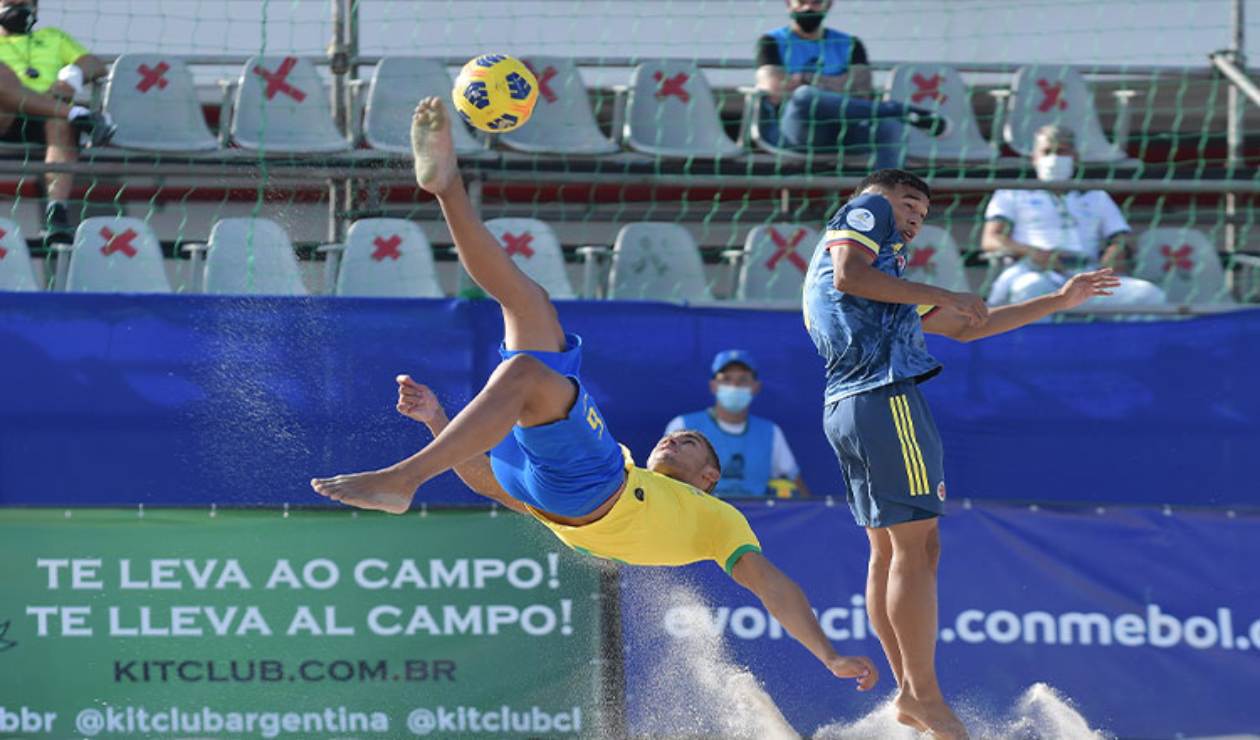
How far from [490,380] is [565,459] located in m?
0.38

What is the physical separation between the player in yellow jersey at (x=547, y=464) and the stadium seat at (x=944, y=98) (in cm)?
360

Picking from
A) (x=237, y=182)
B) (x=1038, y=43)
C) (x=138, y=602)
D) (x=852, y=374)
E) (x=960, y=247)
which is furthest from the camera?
(x=1038, y=43)

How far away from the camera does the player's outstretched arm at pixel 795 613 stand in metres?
5.61

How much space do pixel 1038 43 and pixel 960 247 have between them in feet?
5.12

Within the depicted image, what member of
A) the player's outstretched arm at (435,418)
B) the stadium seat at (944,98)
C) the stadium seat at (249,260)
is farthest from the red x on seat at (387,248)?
the stadium seat at (944,98)

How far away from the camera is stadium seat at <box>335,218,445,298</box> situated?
8.11 meters

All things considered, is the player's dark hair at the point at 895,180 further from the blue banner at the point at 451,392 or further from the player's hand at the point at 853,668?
the blue banner at the point at 451,392

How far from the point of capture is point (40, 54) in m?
8.88

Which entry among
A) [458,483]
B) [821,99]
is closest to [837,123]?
[821,99]

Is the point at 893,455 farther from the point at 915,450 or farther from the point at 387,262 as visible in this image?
the point at 387,262

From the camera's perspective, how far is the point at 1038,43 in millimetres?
10312

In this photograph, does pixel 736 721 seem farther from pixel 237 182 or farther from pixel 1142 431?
pixel 237 182

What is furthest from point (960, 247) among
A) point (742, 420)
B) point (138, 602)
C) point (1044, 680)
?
point (138, 602)

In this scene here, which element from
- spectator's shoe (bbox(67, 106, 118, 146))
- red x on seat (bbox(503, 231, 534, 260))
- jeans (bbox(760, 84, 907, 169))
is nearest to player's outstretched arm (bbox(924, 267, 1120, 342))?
red x on seat (bbox(503, 231, 534, 260))
